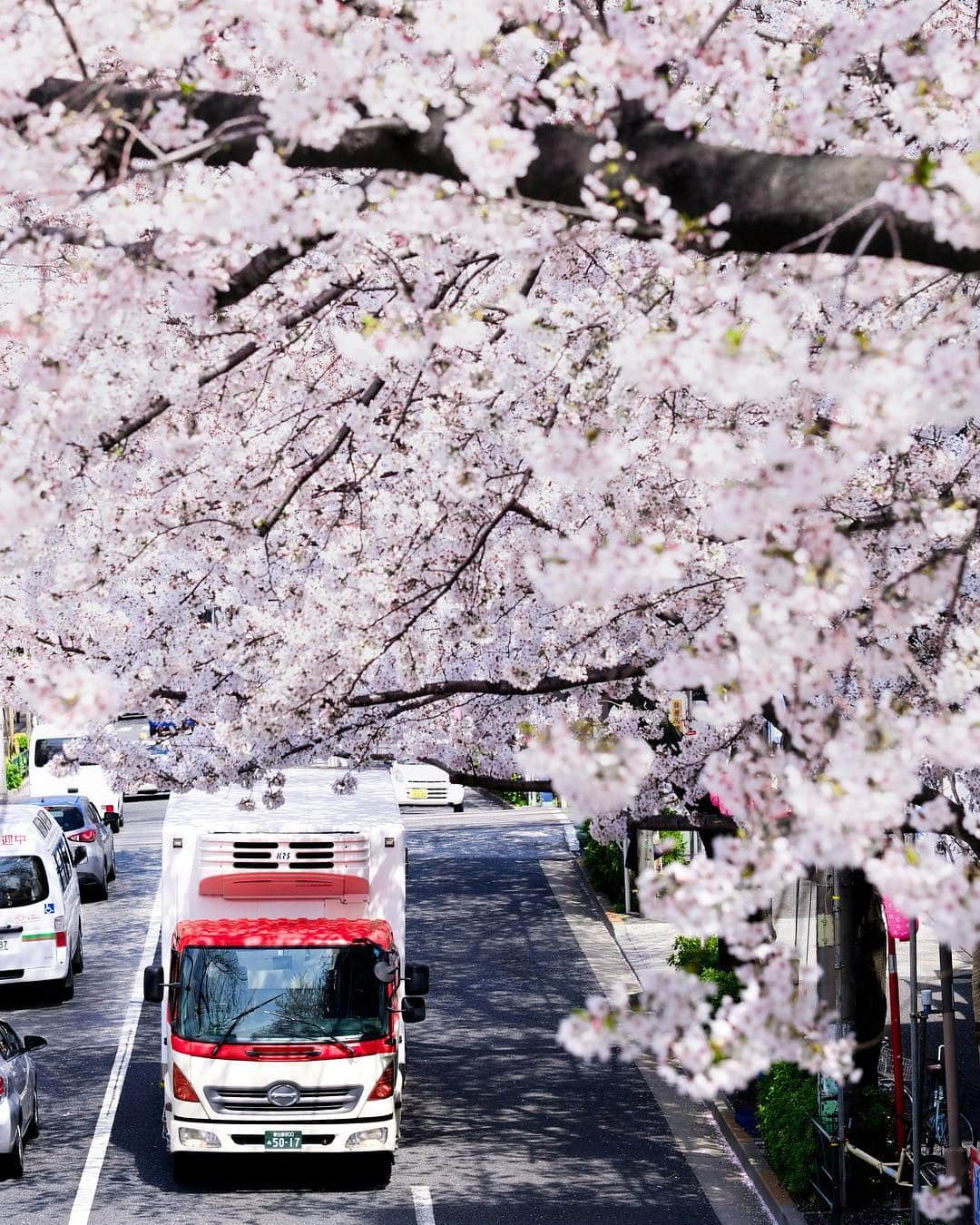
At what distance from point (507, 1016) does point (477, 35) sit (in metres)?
16.4

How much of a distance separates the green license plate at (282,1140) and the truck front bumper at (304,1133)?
0.02 m

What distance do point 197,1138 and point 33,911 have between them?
751 cm

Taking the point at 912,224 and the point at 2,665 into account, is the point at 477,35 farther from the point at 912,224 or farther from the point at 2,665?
the point at 2,665

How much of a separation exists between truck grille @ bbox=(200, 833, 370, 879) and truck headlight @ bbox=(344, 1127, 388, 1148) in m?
2.04

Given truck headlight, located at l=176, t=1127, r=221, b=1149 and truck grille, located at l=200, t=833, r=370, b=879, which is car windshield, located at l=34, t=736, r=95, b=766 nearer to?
truck grille, located at l=200, t=833, r=370, b=879

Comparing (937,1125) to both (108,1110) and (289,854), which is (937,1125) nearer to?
(289,854)

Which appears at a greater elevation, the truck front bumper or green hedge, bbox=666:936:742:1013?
green hedge, bbox=666:936:742:1013

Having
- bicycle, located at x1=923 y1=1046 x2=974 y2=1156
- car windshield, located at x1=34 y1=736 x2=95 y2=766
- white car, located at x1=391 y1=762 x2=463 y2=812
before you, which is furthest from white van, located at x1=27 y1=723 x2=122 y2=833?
bicycle, located at x1=923 y1=1046 x2=974 y2=1156

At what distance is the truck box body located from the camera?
13539mm

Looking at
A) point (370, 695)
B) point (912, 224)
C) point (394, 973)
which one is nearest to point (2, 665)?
point (394, 973)

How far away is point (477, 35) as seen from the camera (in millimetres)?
4801

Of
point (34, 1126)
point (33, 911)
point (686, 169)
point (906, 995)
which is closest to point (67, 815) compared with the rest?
point (33, 911)

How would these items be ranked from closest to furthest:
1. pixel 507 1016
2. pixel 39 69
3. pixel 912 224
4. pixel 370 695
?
pixel 912 224, pixel 39 69, pixel 370 695, pixel 507 1016

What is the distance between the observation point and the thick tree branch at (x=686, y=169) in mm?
4734
